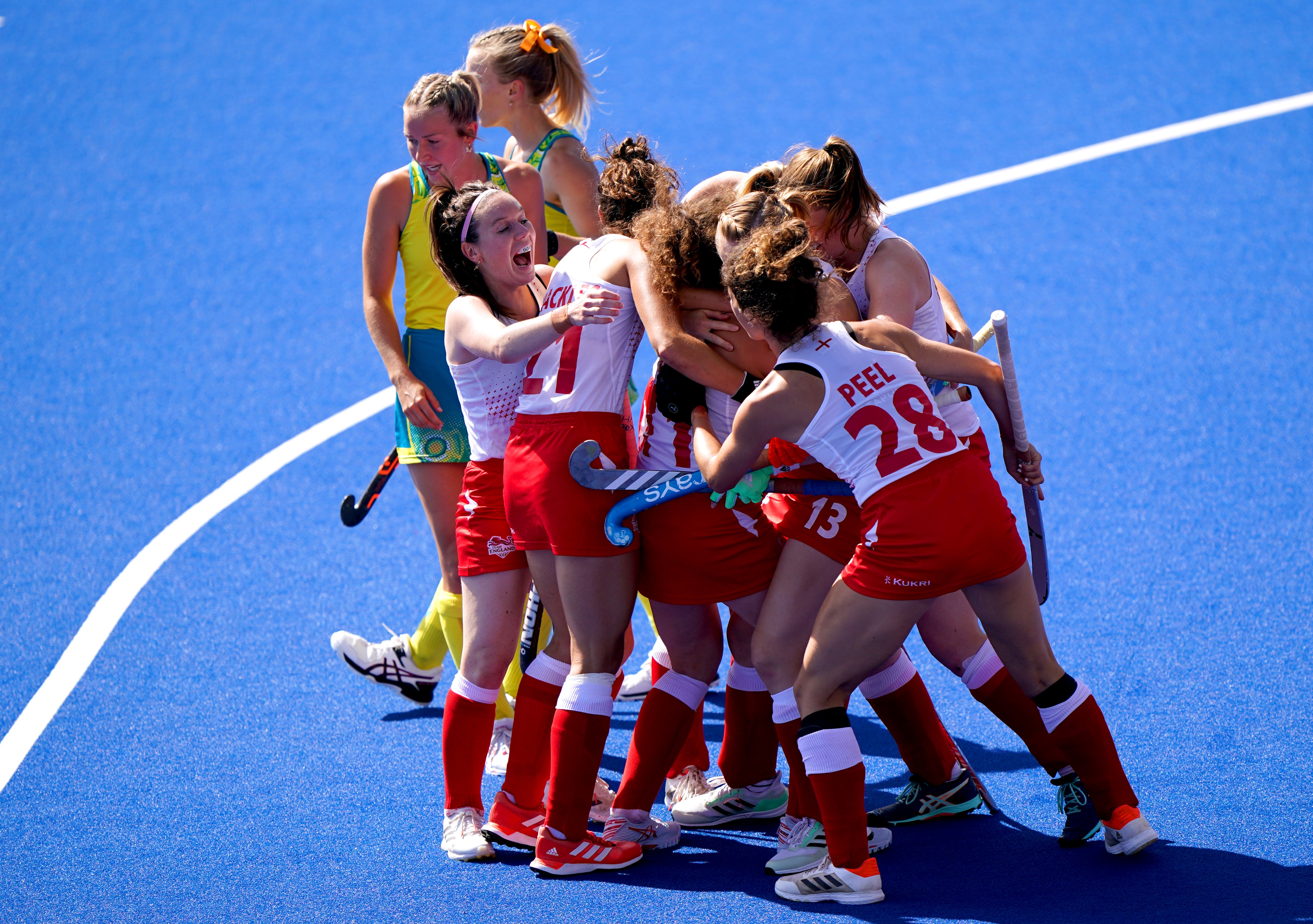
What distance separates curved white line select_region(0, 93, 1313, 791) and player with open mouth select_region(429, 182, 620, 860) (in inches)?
54.6

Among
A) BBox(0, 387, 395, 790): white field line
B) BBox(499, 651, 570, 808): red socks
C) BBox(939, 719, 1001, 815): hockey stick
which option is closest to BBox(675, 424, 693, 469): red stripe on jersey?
BBox(499, 651, 570, 808): red socks

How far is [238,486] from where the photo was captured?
7098mm

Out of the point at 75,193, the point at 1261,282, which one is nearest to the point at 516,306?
the point at 1261,282

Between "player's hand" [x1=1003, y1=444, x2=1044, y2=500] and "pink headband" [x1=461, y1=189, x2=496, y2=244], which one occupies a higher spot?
"pink headband" [x1=461, y1=189, x2=496, y2=244]

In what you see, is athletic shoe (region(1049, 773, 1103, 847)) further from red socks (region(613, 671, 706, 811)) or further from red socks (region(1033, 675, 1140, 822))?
red socks (region(613, 671, 706, 811))

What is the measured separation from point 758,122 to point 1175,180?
3.25 m

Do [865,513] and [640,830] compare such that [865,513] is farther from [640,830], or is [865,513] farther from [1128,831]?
[640,830]

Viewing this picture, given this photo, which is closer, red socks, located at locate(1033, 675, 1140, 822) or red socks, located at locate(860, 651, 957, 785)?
red socks, located at locate(1033, 675, 1140, 822)

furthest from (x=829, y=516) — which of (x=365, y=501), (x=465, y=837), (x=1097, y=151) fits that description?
(x=1097, y=151)

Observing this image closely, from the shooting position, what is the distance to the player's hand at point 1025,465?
3812 mm

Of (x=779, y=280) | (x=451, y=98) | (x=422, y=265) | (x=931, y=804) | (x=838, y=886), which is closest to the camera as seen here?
(x=779, y=280)

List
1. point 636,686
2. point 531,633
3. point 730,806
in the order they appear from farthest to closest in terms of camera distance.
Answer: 1. point 636,686
2. point 531,633
3. point 730,806

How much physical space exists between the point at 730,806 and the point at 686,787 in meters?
0.20

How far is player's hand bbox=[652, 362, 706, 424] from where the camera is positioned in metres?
3.79
